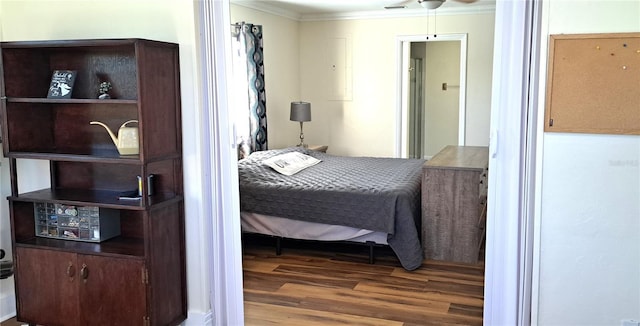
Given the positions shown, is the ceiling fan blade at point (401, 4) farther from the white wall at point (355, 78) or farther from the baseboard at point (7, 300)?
the baseboard at point (7, 300)

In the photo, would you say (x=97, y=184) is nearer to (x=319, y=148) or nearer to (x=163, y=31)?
(x=163, y=31)

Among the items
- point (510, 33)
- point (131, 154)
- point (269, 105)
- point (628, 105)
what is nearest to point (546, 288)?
point (628, 105)

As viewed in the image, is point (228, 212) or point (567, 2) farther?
point (228, 212)

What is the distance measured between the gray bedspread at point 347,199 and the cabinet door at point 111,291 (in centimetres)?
171

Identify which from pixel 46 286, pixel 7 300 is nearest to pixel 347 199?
pixel 46 286

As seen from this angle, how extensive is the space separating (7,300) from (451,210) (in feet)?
9.99

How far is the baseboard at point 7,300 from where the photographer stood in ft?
11.1

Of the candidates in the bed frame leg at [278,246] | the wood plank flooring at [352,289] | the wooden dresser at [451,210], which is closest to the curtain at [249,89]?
the bed frame leg at [278,246]

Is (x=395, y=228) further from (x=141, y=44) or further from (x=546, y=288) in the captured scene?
(x=141, y=44)

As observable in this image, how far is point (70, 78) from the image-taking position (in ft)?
9.89

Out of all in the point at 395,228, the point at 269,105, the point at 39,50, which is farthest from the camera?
the point at 269,105

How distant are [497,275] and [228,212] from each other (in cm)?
139

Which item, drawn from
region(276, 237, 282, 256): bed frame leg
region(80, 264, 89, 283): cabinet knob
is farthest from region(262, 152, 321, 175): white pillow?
region(80, 264, 89, 283): cabinet knob

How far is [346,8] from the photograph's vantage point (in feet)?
21.7
